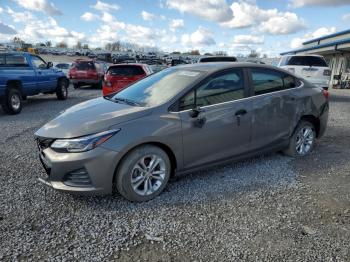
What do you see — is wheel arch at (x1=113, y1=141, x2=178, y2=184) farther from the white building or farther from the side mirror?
the white building

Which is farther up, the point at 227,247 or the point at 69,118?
the point at 69,118

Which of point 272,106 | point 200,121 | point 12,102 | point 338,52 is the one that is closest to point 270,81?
point 272,106

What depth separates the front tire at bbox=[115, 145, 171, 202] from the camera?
3586 millimetres

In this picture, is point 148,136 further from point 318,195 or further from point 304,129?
point 304,129

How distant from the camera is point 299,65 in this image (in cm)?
1275

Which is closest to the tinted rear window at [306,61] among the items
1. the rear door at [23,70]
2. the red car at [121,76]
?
the red car at [121,76]

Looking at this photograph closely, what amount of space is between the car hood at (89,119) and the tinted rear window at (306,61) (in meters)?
10.8

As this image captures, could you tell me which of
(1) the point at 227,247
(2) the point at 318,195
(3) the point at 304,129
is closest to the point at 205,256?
(1) the point at 227,247

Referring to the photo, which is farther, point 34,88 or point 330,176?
point 34,88

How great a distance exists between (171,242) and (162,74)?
2.72 m

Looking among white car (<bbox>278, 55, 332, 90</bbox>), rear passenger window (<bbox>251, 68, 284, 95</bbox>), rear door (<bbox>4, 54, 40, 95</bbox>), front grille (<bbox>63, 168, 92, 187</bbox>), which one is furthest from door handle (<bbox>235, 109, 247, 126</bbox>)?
rear door (<bbox>4, 54, 40, 95</bbox>)

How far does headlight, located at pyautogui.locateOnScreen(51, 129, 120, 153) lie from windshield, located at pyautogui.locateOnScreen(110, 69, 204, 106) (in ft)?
2.78

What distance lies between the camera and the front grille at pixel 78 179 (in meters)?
3.45

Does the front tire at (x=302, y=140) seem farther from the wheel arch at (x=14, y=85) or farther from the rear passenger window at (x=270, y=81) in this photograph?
the wheel arch at (x=14, y=85)
